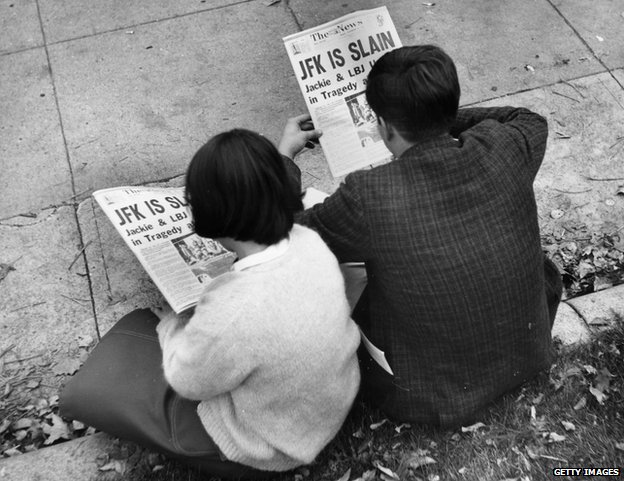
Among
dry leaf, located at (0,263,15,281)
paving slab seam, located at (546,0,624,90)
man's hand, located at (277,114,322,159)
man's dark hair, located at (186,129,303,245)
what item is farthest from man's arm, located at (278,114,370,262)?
paving slab seam, located at (546,0,624,90)

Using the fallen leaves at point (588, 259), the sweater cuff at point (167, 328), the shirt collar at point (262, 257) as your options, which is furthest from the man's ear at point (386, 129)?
the fallen leaves at point (588, 259)

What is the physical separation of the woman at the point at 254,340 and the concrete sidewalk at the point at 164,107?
0.63 meters

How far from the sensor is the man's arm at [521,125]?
2260 mm

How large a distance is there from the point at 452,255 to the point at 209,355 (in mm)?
740

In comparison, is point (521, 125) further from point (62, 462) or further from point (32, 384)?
point (32, 384)

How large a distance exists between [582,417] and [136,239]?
5.77 ft

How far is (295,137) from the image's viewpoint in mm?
2750

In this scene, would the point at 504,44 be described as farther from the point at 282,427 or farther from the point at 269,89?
the point at 282,427

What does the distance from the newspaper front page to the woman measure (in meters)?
0.26

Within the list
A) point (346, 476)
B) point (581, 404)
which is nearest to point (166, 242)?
point (346, 476)

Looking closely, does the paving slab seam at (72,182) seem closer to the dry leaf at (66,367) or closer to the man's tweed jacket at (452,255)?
the dry leaf at (66,367)

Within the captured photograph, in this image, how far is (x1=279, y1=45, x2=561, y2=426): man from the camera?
207 centimetres

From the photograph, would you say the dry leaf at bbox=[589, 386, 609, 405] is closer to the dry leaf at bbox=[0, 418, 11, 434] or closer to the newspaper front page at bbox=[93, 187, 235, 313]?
the newspaper front page at bbox=[93, 187, 235, 313]

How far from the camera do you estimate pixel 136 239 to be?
261cm
